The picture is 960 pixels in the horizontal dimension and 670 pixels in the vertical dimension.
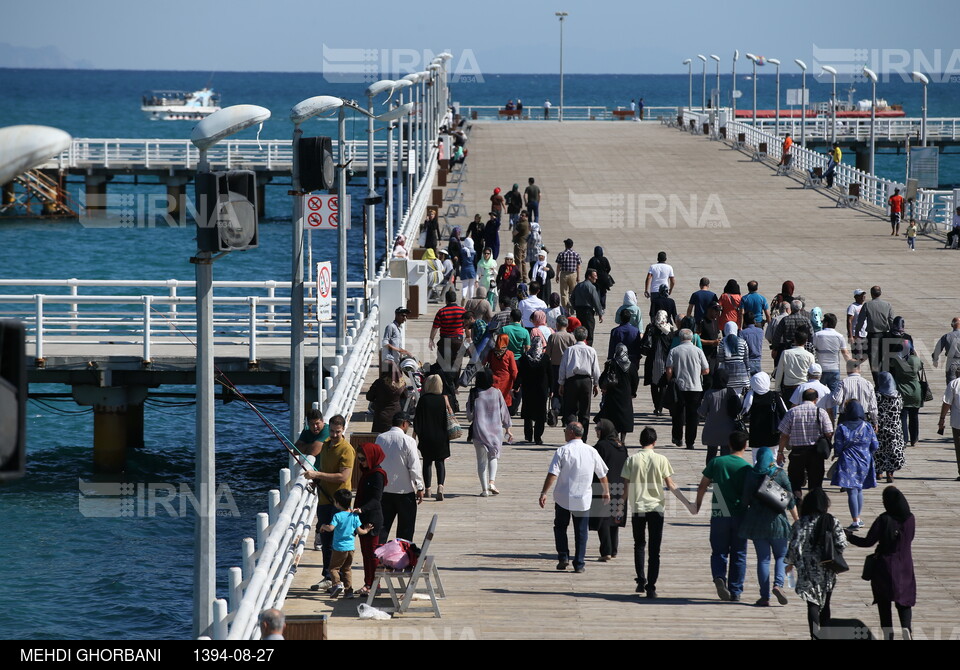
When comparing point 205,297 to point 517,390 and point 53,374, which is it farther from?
point 53,374

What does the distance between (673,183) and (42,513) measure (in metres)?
28.5

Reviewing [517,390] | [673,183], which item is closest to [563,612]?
[517,390]

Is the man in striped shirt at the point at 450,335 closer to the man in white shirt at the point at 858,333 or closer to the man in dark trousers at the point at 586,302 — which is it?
the man in dark trousers at the point at 586,302

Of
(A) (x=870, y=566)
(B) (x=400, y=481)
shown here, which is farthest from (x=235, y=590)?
(A) (x=870, y=566)

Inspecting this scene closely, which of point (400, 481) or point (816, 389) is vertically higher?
point (816, 389)

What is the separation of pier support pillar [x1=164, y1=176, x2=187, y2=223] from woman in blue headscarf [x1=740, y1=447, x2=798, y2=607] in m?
57.1

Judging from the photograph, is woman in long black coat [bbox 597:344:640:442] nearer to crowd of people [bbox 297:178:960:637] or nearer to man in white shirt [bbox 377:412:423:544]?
crowd of people [bbox 297:178:960:637]

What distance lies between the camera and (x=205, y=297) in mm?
8734

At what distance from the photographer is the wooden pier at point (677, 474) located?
1147cm

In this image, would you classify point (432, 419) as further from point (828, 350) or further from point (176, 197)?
point (176, 197)

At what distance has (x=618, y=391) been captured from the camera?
628 inches

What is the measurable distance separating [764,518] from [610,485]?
1837 mm

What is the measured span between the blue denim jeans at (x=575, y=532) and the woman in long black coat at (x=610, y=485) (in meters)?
0.16
